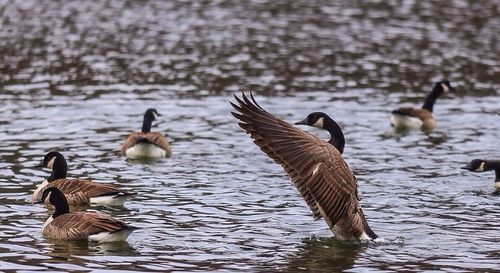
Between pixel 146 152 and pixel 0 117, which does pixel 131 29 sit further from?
pixel 146 152

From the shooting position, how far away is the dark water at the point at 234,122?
46.5 ft

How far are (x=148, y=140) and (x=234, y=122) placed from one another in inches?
163

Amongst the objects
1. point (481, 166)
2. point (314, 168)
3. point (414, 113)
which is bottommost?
point (481, 166)

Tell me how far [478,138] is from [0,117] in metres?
9.75

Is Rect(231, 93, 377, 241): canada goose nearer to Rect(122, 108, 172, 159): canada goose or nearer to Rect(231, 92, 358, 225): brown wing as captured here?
Rect(231, 92, 358, 225): brown wing

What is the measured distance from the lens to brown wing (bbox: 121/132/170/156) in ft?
66.3

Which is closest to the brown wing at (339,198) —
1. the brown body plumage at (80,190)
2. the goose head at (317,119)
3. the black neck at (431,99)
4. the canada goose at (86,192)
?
the goose head at (317,119)

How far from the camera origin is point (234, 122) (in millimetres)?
23969

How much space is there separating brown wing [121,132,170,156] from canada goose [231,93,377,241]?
6137mm

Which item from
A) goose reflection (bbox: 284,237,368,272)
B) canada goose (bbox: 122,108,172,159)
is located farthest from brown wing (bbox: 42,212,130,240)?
canada goose (bbox: 122,108,172,159)

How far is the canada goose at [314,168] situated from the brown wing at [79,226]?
6.77 feet

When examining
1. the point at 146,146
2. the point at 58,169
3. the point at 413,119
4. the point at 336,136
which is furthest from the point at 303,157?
the point at 413,119

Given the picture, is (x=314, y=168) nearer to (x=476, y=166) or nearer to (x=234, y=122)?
(x=476, y=166)

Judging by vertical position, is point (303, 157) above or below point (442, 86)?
above
